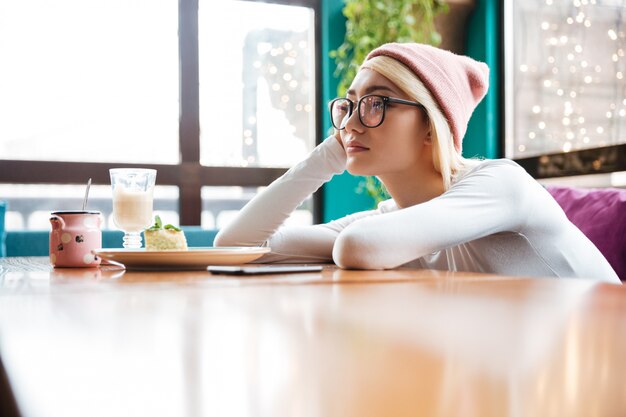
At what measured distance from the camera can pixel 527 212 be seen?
1.39 meters

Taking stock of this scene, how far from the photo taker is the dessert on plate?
1267 millimetres

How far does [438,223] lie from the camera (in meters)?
1.25

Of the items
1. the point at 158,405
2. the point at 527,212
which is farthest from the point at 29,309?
the point at 527,212

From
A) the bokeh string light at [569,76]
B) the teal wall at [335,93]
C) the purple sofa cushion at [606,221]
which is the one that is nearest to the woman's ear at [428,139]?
the purple sofa cushion at [606,221]

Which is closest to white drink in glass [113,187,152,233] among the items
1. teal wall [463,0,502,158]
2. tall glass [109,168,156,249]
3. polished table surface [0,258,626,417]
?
tall glass [109,168,156,249]

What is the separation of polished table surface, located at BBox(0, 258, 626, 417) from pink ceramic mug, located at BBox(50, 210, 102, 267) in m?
0.75

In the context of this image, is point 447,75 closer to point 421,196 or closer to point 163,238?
point 421,196

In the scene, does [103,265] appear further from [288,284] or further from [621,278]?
[621,278]

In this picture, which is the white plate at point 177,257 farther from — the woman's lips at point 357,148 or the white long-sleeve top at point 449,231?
the woman's lips at point 357,148

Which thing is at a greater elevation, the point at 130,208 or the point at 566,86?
the point at 566,86

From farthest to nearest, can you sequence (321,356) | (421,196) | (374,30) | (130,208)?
(374,30) < (421,196) < (130,208) < (321,356)

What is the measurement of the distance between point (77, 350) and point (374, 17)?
14.6ft

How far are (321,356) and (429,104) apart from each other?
1433mm

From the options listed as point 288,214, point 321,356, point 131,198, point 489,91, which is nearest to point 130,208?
point 131,198
